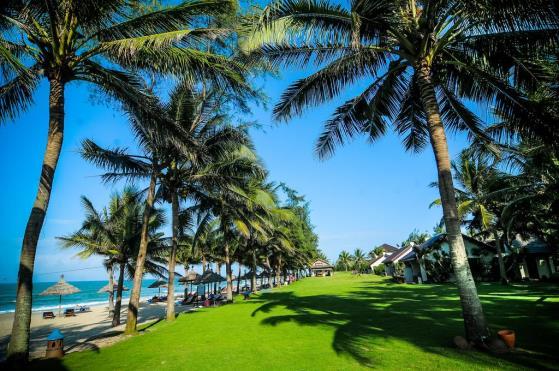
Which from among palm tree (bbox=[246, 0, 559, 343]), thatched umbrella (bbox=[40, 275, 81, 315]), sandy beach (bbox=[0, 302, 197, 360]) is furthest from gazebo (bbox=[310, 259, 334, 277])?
palm tree (bbox=[246, 0, 559, 343])

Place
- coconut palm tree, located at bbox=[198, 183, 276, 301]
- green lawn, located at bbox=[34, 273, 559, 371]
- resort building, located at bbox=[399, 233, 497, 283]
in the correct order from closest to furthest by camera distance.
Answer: green lawn, located at bbox=[34, 273, 559, 371]
coconut palm tree, located at bbox=[198, 183, 276, 301]
resort building, located at bbox=[399, 233, 497, 283]

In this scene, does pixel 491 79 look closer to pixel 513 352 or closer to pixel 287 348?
pixel 513 352

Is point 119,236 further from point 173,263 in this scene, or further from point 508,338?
point 508,338

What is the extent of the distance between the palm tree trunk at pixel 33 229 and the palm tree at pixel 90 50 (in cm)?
2

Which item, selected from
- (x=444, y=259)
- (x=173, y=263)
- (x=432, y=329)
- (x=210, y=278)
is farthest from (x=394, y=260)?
(x=432, y=329)

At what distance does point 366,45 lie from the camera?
799cm

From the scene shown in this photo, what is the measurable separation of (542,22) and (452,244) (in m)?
4.51

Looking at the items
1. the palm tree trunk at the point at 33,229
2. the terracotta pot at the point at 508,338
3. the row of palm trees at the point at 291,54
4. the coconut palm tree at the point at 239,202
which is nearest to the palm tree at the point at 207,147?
the coconut palm tree at the point at 239,202

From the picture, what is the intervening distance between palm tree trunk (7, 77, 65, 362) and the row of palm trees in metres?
0.02

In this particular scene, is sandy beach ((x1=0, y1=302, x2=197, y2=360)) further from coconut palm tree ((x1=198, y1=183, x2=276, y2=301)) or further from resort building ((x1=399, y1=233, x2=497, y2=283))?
resort building ((x1=399, y1=233, x2=497, y2=283))

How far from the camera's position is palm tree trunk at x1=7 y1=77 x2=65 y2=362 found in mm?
6020

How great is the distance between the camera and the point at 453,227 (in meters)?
6.68

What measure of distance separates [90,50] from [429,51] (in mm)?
7907

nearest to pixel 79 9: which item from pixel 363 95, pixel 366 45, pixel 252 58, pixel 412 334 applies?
pixel 252 58
